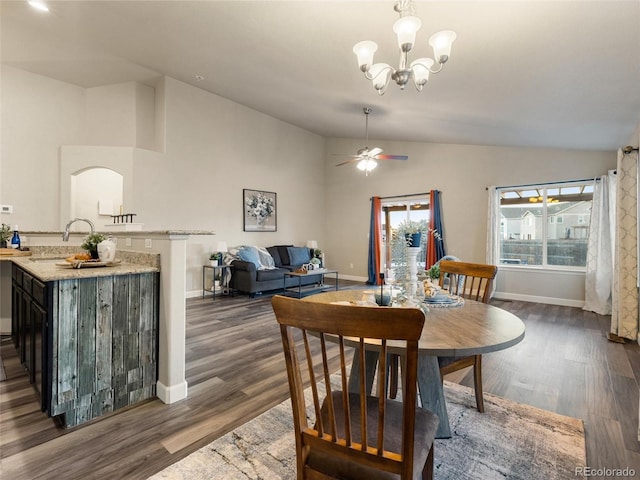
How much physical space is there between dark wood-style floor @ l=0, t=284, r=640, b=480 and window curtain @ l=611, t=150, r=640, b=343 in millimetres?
264

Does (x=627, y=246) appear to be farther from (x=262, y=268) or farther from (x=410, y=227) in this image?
(x=262, y=268)

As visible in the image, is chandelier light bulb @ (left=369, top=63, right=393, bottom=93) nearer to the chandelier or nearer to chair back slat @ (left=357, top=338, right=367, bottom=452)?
the chandelier

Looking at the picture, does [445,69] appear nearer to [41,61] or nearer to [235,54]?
[235,54]

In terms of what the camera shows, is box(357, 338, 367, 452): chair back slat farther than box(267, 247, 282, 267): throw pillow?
No

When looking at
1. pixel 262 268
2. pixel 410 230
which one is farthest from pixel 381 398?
pixel 262 268

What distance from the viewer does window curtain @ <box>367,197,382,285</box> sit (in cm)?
746

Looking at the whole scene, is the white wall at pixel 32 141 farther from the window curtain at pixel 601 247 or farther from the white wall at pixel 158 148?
the window curtain at pixel 601 247

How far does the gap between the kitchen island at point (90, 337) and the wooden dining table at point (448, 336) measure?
1257 mm

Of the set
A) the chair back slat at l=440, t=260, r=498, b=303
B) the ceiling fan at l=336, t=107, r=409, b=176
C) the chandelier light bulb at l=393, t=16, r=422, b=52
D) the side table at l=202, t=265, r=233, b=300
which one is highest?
the chandelier light bulb at l=393, t=16, r=422, b=52

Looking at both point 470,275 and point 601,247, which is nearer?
point 470,275

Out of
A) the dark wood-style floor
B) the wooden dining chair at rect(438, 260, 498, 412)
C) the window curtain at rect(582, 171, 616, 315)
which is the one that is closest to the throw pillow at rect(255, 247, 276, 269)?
the dark wood-style floor

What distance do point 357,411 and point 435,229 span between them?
5859mm

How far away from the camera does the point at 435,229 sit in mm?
6535

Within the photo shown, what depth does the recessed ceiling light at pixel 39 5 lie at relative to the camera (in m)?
3.32
